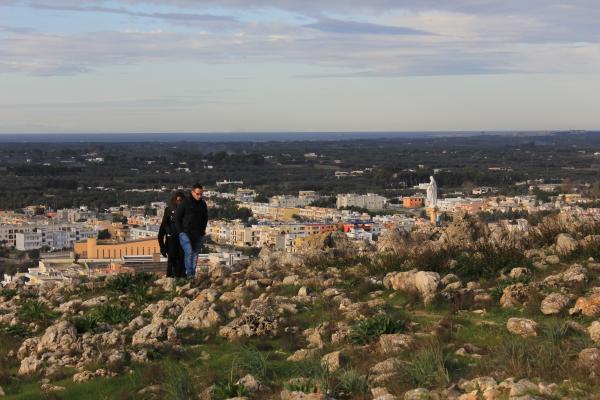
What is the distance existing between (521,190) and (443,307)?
7967 cm

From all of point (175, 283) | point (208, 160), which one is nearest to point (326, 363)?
point (175, 283)

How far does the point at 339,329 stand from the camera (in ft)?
28.7

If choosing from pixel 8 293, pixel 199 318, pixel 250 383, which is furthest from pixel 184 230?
pixel 250 383

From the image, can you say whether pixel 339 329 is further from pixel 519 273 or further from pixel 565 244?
pixel 565 244

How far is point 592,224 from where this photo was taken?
13133mm

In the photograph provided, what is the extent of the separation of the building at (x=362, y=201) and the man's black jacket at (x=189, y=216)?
67076 millimetres

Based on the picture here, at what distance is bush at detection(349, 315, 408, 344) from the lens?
332 inches

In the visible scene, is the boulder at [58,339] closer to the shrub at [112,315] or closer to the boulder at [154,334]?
the boulder at [154,334]

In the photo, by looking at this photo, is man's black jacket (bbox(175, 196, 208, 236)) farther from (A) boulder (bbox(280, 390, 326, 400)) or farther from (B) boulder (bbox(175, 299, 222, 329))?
(A) boulder (bbox(280, 390, 326, 400))

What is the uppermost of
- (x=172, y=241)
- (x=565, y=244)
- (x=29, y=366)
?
(x=565, y=244)

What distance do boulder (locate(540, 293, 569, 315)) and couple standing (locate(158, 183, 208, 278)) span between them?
5.33 metres

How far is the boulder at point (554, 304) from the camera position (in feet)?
28.5

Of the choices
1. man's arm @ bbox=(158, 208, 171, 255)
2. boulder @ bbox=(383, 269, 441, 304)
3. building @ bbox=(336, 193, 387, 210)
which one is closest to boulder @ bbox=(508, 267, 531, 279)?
boulder @ bbox=(383, 269, 441, 304)

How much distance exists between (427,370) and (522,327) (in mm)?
1385
